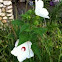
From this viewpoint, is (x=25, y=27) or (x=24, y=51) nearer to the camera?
(x=25, y=27)

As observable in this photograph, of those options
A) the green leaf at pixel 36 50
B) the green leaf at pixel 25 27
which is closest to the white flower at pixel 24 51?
the green leaf at pixel 36 50

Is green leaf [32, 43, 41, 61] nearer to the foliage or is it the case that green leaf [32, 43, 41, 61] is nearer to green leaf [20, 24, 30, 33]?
the foliage

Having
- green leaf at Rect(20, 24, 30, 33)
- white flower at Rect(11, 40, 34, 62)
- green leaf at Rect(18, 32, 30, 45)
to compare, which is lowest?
white flower at Rect(11, 40, 34, 62)

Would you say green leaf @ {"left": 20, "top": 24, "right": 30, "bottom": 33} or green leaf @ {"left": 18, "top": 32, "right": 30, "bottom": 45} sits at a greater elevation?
green leaf @ {"left": 20, "top": 24, "right": 30, "bottom": 33}

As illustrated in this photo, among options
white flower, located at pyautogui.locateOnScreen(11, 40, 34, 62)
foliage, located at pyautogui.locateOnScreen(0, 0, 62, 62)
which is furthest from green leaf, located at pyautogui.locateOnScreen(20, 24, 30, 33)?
white flower, located at pyautogui.locateOnScreen(11, 40, 34, 62)

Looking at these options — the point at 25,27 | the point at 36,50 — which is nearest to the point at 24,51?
the point at 36,50

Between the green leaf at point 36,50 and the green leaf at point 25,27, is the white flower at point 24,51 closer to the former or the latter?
Answer: the green leaf at point 36,50

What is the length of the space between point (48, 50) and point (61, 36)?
0.65ft

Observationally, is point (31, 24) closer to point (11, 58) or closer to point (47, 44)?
point (47, 44)

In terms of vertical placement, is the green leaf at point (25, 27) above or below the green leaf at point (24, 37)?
above

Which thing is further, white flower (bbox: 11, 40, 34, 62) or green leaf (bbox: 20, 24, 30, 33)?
white flower (bbox: 11, 40, 34, 62)

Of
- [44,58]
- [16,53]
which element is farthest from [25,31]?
[44,58]

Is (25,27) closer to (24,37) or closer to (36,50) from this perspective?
(24,37)

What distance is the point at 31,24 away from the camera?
1.40 meters
